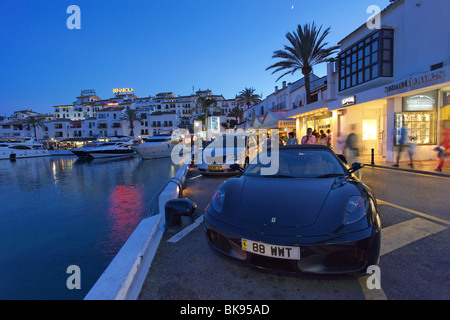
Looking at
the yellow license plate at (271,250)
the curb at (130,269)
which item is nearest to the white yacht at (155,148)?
the curb at (130,269)

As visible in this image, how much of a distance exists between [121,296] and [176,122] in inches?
2749

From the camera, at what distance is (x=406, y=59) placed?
13125 millimetres

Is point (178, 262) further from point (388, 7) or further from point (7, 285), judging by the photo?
point (388, 7)

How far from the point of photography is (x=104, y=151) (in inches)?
1129

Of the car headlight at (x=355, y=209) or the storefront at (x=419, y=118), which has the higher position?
the storefront at (x=419, y=118)

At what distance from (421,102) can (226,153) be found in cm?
1017

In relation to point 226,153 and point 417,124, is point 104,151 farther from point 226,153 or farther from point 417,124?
point 417,124

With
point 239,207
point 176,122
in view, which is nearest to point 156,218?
point 239,207

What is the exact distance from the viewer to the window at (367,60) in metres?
14.0

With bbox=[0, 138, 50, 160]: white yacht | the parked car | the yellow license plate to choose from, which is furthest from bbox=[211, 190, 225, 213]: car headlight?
bbox=[0, 138, 50, 160]: white yacht

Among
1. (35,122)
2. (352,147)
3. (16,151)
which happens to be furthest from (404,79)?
(35,122)

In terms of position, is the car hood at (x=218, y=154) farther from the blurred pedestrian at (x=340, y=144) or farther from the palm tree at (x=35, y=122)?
the palm tree at (x=35, y=122)

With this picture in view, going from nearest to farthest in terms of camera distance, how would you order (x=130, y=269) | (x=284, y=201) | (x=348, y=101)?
(x=130, y=269), (x=284, y=201), (x=348, y=101)

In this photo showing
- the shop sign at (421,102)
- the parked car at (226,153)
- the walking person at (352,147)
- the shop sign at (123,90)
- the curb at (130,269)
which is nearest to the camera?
the curb at (130,269)
